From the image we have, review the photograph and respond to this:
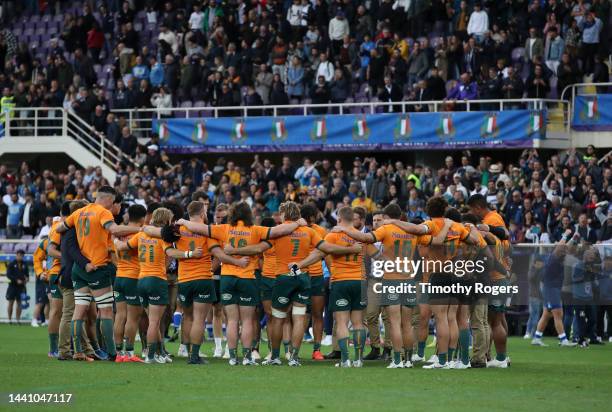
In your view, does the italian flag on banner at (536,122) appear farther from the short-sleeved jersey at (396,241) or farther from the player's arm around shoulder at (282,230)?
the player's arm around shoulder at (282,230)

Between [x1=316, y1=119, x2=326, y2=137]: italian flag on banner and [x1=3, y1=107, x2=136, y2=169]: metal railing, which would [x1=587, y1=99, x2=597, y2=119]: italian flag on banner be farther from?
[x1=3, y1=107, x2=136, y2=169]: metal railing

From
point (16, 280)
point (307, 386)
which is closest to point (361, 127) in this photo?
point (16, 280)

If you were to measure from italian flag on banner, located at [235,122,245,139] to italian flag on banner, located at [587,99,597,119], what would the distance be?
929 centimetres

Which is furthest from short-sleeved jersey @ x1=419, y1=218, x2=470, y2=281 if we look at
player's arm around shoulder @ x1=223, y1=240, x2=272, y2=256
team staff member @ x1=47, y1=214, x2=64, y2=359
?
team staff member @ x1=47, y1=214, x2=64, y2=359

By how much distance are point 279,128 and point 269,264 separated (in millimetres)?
16045

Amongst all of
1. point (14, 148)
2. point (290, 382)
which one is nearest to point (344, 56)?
point (14, 148)

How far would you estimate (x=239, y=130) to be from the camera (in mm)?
34250

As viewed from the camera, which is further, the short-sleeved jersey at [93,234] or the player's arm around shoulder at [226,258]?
the short-sleeved jersey at [93,234]

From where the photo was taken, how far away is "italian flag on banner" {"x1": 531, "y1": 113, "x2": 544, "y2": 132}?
30172mm

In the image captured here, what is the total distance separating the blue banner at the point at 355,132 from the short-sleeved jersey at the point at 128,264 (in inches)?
605

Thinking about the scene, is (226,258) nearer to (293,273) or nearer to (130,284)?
(293,273)

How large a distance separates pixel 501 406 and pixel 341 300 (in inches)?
172

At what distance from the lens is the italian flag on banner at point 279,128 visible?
3366 cm

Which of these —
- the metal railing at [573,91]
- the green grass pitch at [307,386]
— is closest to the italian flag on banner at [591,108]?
the metal railing at [573,91]
